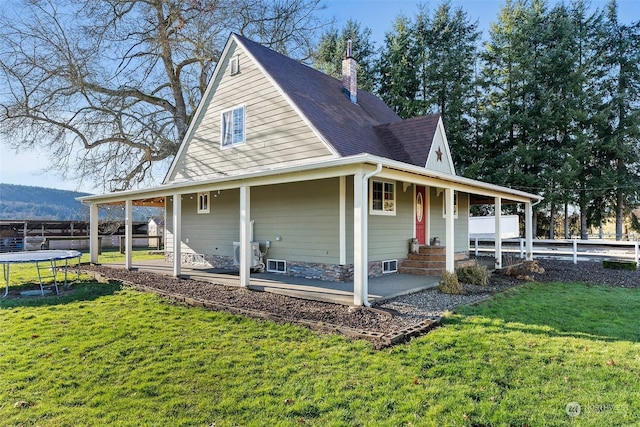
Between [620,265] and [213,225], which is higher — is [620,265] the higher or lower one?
the lower one

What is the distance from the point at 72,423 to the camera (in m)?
2.99

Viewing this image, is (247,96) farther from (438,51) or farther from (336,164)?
(438,51)

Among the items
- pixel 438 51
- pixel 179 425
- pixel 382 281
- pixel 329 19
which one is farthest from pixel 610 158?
pixel 179 425

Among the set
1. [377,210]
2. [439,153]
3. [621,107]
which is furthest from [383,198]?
[621,107]

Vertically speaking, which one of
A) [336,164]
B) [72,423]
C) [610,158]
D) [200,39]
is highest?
[200,39]

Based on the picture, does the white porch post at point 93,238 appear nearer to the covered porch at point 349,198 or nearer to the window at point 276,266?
the covered porch at point 349,198

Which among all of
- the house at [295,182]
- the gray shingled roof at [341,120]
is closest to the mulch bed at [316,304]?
the house at [295,182]

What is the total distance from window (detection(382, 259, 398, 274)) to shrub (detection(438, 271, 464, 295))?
2075mm

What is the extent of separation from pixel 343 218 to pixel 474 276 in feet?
11.7

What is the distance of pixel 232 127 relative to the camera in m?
11.5

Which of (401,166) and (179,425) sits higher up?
(401,166)

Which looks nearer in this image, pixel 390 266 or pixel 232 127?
pixel 390 266

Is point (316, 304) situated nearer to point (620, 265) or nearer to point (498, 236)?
point (498, 236)

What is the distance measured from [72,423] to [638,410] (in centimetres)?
457
